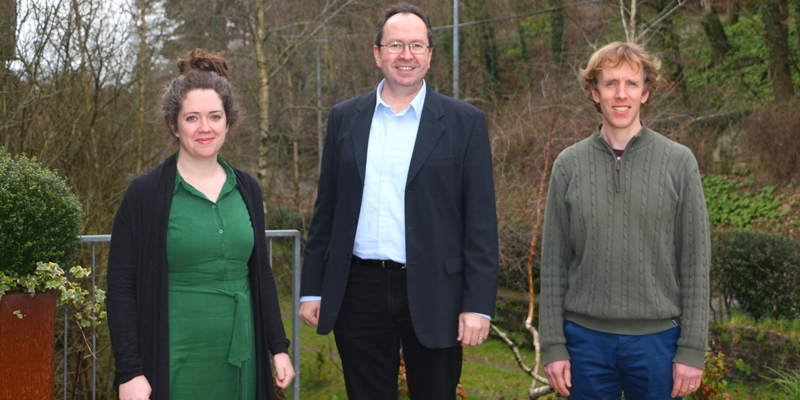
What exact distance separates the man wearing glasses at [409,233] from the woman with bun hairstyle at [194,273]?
1.18 ft

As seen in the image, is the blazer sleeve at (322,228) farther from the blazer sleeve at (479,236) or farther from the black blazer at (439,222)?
the blazer sleeve at (479,236)

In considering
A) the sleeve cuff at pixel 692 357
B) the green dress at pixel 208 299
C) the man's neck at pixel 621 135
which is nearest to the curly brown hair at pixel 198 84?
the green dress at pixel 208 299

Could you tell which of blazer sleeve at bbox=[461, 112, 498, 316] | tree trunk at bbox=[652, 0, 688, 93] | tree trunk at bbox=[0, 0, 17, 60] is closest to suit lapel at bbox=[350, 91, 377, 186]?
blazer sleeve at bbox=[461, 112, 498, 316]

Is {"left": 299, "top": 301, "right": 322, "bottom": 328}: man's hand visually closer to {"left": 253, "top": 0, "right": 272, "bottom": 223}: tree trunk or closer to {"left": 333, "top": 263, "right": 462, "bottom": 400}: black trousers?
{"left": 333, "top": 263, "right": 462, "bottom": 400}: black trousers

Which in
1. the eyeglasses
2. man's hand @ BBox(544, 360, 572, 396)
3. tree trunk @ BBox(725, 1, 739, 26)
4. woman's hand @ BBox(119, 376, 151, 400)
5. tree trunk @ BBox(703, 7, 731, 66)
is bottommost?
man's hand @ BBox(544, 360, 572, 396)

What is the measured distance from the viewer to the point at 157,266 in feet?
7.36

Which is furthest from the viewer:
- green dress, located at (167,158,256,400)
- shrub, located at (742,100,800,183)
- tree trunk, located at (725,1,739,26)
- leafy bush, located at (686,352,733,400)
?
tree trunk, located at (725,1,739,26)

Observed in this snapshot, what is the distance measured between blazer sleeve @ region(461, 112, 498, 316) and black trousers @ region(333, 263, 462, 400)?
9.3 inches

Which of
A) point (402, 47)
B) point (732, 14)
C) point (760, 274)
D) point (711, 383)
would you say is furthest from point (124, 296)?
point (732, 14)

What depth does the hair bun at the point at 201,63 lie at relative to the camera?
7.93 ft

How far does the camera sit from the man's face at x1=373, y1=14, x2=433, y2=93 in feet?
8.74

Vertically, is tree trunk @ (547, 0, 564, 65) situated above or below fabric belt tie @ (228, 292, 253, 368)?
above

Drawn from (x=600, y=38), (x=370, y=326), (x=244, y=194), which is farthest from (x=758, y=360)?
(x=600, y=38)

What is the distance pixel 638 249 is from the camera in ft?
8.13
